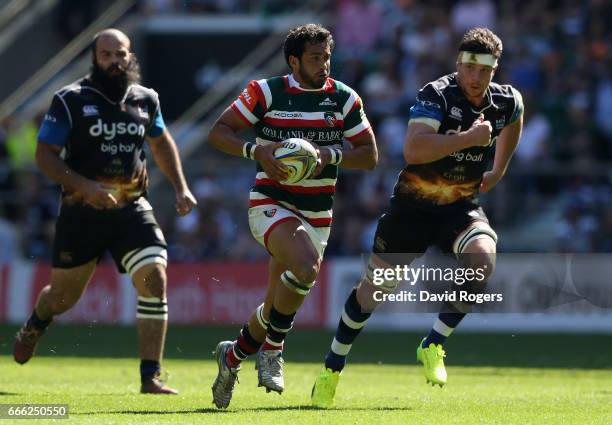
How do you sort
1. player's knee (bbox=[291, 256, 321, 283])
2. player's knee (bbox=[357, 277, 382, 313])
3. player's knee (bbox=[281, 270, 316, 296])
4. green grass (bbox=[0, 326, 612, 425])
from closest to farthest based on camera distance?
green grass (bbox=[0, 326, 612, 425]), player's knee (bbox=[291, 256, 321, 283]), player's knee (bbox=[281, 270, 316, 296]), player's knee (bbox=[357, 277, 382, 313])

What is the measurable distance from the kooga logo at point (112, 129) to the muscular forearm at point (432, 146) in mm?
2282

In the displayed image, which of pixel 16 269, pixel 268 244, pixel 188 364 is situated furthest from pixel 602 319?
pixel 268 244

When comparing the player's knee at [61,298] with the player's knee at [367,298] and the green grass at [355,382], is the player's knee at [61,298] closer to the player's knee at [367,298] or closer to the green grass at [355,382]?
the green grass at [355,382]

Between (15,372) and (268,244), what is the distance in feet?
13.5

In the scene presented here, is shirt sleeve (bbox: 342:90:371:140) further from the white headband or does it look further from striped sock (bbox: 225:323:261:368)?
striped sock (bbox: 225:323:261:368)

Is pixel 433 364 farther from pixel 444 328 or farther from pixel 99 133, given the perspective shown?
pixel 99 133

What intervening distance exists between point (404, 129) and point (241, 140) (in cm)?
1289

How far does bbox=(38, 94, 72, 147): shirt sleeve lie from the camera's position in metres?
10.5

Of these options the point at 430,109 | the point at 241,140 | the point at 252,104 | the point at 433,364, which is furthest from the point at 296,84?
the point at 433,364

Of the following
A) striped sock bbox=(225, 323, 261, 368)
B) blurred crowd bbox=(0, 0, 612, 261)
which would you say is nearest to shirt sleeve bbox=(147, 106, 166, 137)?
striped sock bbox=(225, 323, 261, 368)

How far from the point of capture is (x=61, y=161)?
10.4m

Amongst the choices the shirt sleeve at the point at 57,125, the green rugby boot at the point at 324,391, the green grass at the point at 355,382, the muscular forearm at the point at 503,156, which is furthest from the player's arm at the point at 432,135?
the shirt sleeve at the point at 57,125

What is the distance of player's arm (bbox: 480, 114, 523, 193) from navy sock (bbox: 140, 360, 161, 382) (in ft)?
9.20

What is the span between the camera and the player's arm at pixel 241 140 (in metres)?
9.16
